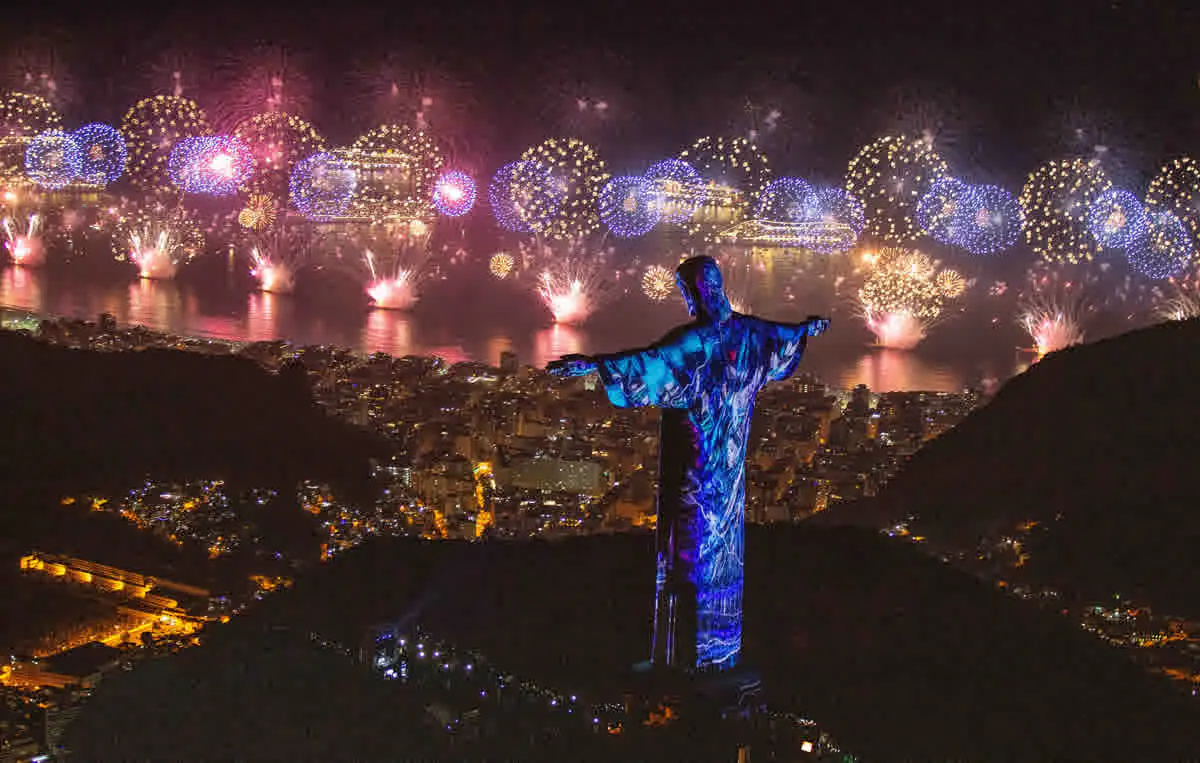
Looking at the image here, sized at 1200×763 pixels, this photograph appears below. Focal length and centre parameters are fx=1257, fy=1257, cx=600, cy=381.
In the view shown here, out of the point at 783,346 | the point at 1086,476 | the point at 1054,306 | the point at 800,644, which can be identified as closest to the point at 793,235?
the point at 1054,306

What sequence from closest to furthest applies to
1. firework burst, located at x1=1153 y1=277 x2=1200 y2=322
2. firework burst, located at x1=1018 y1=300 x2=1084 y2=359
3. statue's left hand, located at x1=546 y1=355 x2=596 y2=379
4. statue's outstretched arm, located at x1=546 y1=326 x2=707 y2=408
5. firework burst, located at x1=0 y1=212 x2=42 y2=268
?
statue's left hand, located at x1=546 y1=355 x2=596 y2=379
statue's outstretched arm, located at x1=546 y1=326 x2=707 y2=408
firework burst, located at x1=1018 y1=300 x2=1084 y2=359
firework burst, located at x1=1153 y1=277 x2=1200 y2=322
firework burst, located at x1=0 y1=212 x2=42 y2=268

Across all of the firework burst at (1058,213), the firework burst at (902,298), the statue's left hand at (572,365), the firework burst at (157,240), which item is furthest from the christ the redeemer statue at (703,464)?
the firework burst at (157,240)

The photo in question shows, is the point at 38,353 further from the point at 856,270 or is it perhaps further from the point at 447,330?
the point at 856,270

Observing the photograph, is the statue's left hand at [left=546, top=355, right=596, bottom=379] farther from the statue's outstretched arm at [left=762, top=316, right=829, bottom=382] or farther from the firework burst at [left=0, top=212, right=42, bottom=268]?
the firework burst at [left=0, top=212, right=42, bottom=268]

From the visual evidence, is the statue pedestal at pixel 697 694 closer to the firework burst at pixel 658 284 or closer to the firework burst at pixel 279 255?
the firework burst at pixel 658 284

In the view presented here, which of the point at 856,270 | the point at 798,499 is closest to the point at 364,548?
the point at 798,499

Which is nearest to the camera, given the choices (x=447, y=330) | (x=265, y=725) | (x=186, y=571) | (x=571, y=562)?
(x=265, y=725)

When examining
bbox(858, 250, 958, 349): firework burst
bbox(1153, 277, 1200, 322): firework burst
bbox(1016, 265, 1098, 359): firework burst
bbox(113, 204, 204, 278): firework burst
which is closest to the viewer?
bbox(1016, 265, 1098, 359): firework burst

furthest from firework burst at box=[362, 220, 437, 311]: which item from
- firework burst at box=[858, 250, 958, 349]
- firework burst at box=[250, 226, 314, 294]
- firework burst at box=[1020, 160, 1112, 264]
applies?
firework burst at box=[1020, 160, 1112, 264]
